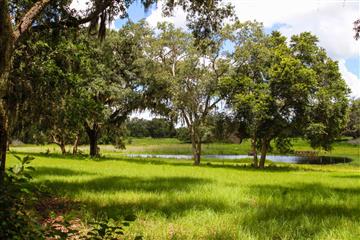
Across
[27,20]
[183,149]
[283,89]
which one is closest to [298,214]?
[27,20]

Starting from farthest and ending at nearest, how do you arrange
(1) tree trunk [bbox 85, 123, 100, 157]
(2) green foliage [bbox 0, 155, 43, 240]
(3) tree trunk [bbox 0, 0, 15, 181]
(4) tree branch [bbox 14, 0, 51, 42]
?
(1) tree trunk [bbox 85, 123, 100, 157], (4) tree branch [bbox 14, 0, 51, 42], (3) tree trunk [bbox 0, 0, 15, 181], (2) green foliage [bbox 0, 155, 43, 240]

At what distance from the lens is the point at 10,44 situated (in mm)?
9086

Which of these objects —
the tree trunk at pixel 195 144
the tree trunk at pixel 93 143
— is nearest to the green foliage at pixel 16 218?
the tree trunk at pixel 195 144

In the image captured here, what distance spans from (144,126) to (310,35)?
138 m

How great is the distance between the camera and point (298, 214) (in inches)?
408

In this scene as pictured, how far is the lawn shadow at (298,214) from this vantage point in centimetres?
828

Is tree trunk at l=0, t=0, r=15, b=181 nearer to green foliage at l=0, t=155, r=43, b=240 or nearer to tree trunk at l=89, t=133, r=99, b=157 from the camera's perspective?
green foliage at l=0, t=155, r=43, b=240

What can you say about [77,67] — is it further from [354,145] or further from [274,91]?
[354,145]

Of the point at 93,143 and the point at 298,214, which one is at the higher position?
the point at 93,143

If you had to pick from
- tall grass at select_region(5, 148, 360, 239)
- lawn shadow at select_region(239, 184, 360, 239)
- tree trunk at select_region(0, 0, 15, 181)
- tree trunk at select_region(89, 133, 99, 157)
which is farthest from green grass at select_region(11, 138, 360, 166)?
tree trunk at select_region(0, 0, 15, 181)

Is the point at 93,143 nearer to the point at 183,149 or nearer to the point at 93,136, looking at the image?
the point at 93,136

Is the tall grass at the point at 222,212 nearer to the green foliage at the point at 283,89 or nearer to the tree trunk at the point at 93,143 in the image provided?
the green foliage at the point at 283,89

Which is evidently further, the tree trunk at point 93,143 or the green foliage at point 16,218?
the tree trunk at point 93,143

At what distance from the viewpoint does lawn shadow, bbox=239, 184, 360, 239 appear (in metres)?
8.28
